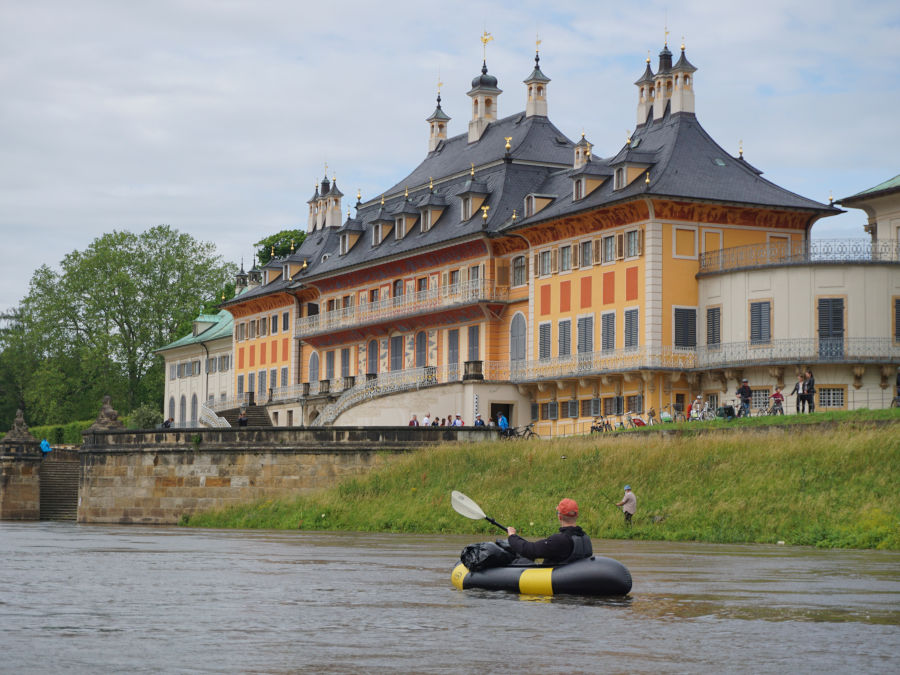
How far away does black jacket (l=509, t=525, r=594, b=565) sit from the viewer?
18375 mm

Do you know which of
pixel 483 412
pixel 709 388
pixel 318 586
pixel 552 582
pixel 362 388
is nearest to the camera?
pixel 552 582

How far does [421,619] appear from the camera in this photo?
1631 cm

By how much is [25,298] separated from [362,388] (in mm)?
55339

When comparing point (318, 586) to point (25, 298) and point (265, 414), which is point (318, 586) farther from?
point (25, 298)

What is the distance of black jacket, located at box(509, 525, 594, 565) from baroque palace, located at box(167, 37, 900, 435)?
30.8 metres

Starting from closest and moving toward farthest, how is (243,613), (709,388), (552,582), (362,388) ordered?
(243,613) → (552,582) → (709,388) → (362,388)

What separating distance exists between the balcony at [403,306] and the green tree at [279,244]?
21.8 m

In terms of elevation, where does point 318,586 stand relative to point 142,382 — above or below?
below

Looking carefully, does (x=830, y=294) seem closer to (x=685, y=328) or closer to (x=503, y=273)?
(x=685, y=328)

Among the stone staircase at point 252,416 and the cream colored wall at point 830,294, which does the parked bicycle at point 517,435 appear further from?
the stone staircase at point 252,416

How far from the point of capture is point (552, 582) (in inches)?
726

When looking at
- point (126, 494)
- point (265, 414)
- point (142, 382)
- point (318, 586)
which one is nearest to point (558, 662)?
point (318, 586)

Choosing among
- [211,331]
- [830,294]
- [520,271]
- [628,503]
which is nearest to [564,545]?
[628,503]

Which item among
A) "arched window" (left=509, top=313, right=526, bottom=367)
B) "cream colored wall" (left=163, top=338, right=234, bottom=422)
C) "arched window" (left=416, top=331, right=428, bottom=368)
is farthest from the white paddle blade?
"cream colored wall" (left=163, top=338, right=234, bottom=422)
